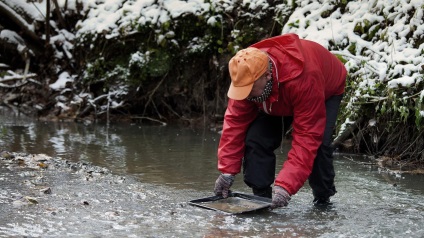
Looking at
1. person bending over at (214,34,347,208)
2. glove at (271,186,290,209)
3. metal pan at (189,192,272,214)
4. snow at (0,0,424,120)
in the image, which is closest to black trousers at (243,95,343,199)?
person bending over at (214,34,347,208)

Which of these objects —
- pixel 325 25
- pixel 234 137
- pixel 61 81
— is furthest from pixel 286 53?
pixel 61 81

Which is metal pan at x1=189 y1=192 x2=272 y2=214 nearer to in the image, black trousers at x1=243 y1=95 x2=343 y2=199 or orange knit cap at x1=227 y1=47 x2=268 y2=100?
black trousers at x1=243 y1=95 x2=343 y2=199

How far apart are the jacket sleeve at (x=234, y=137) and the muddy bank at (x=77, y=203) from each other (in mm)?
425

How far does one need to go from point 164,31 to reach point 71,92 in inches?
85.5

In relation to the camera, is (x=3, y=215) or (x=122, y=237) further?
(x=3, y=215)

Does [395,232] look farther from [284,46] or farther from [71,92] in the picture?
[71,92]

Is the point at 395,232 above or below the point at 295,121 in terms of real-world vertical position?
below

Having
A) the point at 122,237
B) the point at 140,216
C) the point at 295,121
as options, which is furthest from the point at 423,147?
the point at 122,237

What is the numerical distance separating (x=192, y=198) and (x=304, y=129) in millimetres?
1120

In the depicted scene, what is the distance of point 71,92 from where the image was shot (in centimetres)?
1093

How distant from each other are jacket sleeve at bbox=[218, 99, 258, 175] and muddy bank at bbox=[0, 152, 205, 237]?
0.42 meters

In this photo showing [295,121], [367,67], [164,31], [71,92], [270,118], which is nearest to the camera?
[295,121]

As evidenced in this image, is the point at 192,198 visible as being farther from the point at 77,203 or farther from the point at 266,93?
the point at 266,93

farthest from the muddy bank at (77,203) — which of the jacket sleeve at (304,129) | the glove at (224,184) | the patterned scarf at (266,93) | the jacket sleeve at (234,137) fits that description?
the patterned scarf at (266,93)
